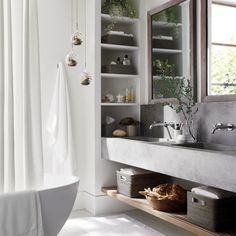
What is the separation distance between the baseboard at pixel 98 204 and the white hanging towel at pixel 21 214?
1.71m

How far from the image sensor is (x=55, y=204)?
269 centimetres

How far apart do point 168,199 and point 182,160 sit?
53 cm

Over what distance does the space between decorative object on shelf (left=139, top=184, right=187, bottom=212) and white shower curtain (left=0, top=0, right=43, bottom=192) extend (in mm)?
1226

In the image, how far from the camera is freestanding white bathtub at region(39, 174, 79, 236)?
261 cm

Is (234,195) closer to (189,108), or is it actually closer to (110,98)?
(189,108)

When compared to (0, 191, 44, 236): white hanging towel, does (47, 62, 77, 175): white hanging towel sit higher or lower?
higher

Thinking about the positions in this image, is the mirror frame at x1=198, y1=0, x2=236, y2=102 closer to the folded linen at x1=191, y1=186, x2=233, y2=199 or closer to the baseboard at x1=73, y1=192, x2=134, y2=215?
the folded linen at x1=191, y1=186, x2=233, y2=199

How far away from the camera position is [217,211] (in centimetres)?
269

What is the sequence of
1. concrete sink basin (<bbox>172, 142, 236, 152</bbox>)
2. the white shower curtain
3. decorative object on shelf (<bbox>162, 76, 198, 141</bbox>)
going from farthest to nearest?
decorative object on shelf (<bbox>162, 76, 198, 141</bbox>), concrete sink basin (<bbox>172, 142, 236, 152</bbox>), the white shower curtain

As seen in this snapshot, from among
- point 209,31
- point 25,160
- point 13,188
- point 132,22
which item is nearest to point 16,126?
point 25,160

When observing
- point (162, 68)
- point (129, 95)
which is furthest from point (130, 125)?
point (162, 68)

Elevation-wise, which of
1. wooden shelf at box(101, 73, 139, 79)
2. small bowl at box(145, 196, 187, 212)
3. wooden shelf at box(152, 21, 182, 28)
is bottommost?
small bowl at box(145, 196, 187, 212)

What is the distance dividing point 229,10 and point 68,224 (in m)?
2.67

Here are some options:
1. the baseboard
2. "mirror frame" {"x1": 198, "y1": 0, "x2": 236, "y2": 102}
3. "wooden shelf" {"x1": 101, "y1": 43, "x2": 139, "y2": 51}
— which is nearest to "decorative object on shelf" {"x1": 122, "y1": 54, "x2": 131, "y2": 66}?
"wooden shelf" {"x1": 101, "y1": 43, "x2": 139, "y2": 51}
